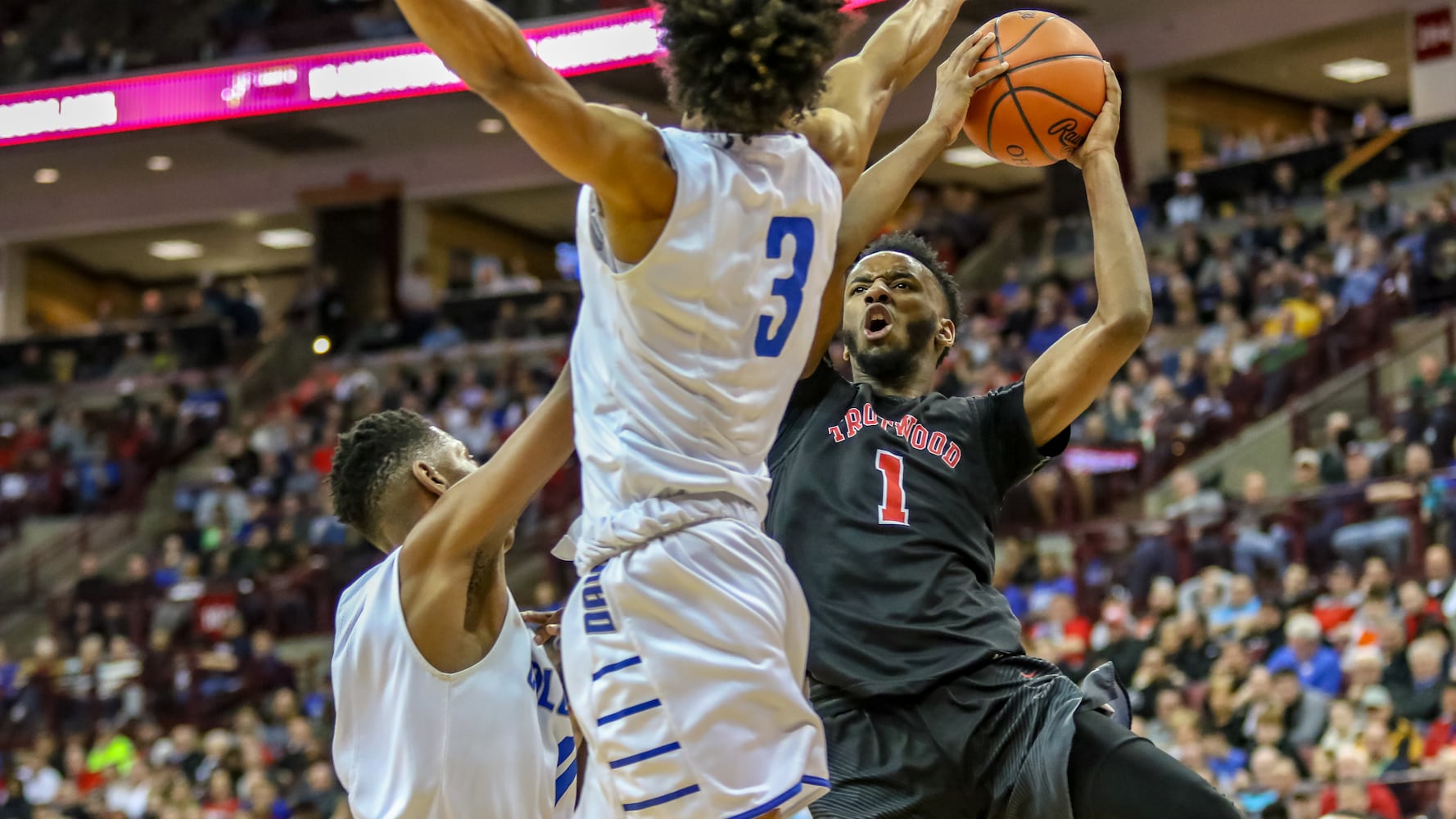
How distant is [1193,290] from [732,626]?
44.4 ft

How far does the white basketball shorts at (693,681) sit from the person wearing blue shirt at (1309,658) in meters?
6.98

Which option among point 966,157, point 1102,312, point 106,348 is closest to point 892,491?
point 1102,312

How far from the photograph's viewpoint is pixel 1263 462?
44.3 ft

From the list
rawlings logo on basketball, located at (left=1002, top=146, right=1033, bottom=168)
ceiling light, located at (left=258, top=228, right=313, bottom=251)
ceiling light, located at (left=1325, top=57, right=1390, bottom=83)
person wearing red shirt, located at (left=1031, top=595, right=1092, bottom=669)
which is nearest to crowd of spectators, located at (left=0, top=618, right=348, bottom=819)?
person wearing red shirt, located at (left=1031, top=595, right=1092, bottom=669)

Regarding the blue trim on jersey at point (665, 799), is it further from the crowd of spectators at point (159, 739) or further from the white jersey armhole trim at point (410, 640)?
the crowd of spectators at point (159, 739)

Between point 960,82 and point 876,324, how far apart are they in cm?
63

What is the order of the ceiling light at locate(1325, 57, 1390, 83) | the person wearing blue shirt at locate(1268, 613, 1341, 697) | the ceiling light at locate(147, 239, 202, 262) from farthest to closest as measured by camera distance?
the ceiling light at locate(147, 239, 202, 262)
the ceiling light at locate(1325, 57, 1390, 83)
the person wearing blue shirt at locate(1268, 613, 1341, 697)

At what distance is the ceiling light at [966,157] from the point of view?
22547 mm

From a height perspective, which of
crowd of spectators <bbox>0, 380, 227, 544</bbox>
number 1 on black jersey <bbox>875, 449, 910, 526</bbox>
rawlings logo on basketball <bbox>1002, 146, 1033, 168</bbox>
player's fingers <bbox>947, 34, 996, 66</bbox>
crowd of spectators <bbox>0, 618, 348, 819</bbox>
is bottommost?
crowd of spectators <bbox>0, 618, 348, 819</bbox>

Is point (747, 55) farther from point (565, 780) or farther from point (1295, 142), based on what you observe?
point (1295, 142)

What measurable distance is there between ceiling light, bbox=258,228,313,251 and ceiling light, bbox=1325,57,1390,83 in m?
14.5

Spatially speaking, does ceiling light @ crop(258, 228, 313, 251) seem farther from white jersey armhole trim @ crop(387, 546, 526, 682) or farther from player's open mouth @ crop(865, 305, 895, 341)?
white jersey armhole trim @ crop(387, 546, 526, 682)

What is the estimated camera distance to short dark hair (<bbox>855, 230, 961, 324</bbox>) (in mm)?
4477

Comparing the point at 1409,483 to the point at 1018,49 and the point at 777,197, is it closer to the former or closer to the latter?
the point at 1018,49
